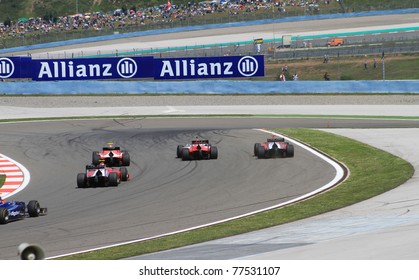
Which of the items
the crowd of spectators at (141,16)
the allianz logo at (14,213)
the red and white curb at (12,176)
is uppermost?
the crowd of spectators at (141,16)

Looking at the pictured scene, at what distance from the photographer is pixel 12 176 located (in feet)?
79.0

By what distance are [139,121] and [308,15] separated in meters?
58.5

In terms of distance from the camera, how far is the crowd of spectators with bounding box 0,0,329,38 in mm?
96400

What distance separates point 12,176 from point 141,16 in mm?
77318

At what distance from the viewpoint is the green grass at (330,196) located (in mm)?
13891

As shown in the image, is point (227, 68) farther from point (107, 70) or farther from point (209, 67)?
point (107, 70)

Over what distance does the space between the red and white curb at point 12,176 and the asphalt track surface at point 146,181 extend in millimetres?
274

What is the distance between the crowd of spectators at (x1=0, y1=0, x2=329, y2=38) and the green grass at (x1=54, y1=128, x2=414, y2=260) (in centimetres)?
6838

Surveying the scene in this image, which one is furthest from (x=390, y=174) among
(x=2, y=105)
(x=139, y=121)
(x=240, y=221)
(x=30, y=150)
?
(x=2, y=105)

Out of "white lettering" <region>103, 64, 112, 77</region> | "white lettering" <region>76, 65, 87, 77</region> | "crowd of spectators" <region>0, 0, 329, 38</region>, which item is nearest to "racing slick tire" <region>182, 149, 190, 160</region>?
"white lettering" <region>103, 64, 112, 77</region>

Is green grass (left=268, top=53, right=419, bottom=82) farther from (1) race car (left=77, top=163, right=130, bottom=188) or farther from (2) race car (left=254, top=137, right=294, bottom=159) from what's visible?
(1) race car (left=77, top=163, right=130, bottom=188)

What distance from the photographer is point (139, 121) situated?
38281mm

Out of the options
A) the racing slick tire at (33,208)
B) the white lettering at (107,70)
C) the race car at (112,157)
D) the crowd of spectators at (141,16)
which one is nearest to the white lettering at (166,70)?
the white lettering at (107,70)

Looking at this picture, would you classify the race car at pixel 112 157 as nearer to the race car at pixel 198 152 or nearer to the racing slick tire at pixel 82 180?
the race car at pixel 198 152
